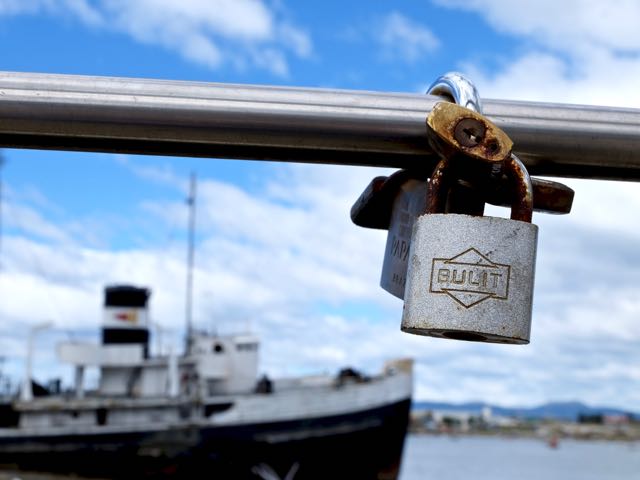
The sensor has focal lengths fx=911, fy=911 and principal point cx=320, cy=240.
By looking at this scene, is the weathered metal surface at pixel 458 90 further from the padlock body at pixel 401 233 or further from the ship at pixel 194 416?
the ship at pixel 194 416

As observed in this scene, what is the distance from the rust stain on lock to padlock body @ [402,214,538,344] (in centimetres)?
9

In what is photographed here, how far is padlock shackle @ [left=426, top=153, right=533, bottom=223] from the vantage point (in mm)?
1063

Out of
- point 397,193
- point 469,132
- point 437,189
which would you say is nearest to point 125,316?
point 397,193

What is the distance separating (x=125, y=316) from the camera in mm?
31516

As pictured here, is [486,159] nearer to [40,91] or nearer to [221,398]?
[40,91]

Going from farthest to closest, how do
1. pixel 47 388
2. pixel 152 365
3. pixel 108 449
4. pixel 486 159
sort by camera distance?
pixel 47 388
pixel 152 365
pixel 108 449
pixel 486 159

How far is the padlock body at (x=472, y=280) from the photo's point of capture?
99 centimetres

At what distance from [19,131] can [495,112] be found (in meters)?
0.54

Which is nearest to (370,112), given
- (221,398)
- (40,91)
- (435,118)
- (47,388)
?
(435,118)

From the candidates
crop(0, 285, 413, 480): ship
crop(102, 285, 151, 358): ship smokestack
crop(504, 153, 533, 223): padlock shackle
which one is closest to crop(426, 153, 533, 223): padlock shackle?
crop(504, 153, 533, 223): padlock shackle

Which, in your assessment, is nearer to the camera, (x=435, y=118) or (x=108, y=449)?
(x=435, y=118)

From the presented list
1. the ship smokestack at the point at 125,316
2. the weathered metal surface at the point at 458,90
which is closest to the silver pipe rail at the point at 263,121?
the weathered metal surface at the point at 458,90

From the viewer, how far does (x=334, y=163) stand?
106cm

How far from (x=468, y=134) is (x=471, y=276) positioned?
16 cm
